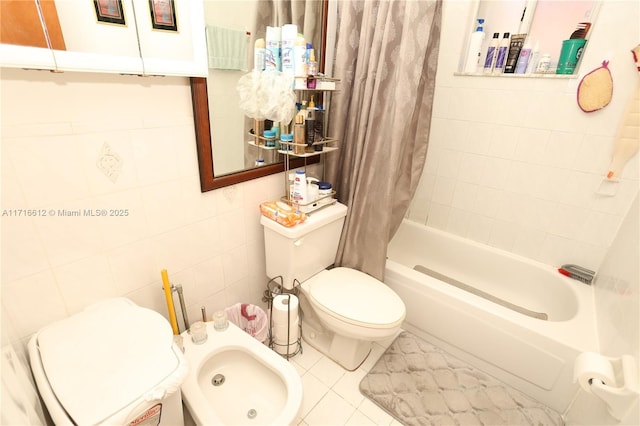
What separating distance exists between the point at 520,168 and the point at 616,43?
641mm

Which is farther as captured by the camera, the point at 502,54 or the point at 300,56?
the point at 502,54

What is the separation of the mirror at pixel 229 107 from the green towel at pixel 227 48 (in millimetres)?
17

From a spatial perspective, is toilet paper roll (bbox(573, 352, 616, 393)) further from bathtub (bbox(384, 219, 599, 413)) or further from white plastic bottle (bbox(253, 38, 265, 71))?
white plastic bottle (bbox(253, 38, 265, 71))

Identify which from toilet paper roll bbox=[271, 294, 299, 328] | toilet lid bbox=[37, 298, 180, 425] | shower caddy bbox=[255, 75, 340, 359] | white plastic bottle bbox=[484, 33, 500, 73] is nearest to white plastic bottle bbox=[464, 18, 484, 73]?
white plastic bottle bbox=[484, 33, 500, 73]

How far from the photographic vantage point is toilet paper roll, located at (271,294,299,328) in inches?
55.1

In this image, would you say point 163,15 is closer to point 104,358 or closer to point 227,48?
Answer: point 227,48

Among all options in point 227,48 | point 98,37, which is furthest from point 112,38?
point 227,48

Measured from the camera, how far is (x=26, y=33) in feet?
2.28

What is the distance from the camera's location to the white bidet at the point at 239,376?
1.13 metres

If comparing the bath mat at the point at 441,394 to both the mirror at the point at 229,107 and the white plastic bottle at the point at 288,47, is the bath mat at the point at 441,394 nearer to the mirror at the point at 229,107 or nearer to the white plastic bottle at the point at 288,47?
the mirror at the point at 229,107

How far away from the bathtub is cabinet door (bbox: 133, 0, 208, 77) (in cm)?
132

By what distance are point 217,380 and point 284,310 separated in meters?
0.39

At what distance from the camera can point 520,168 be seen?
1.68 meters

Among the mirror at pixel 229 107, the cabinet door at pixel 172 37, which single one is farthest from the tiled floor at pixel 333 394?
the cabinet door at pixel 172 37
